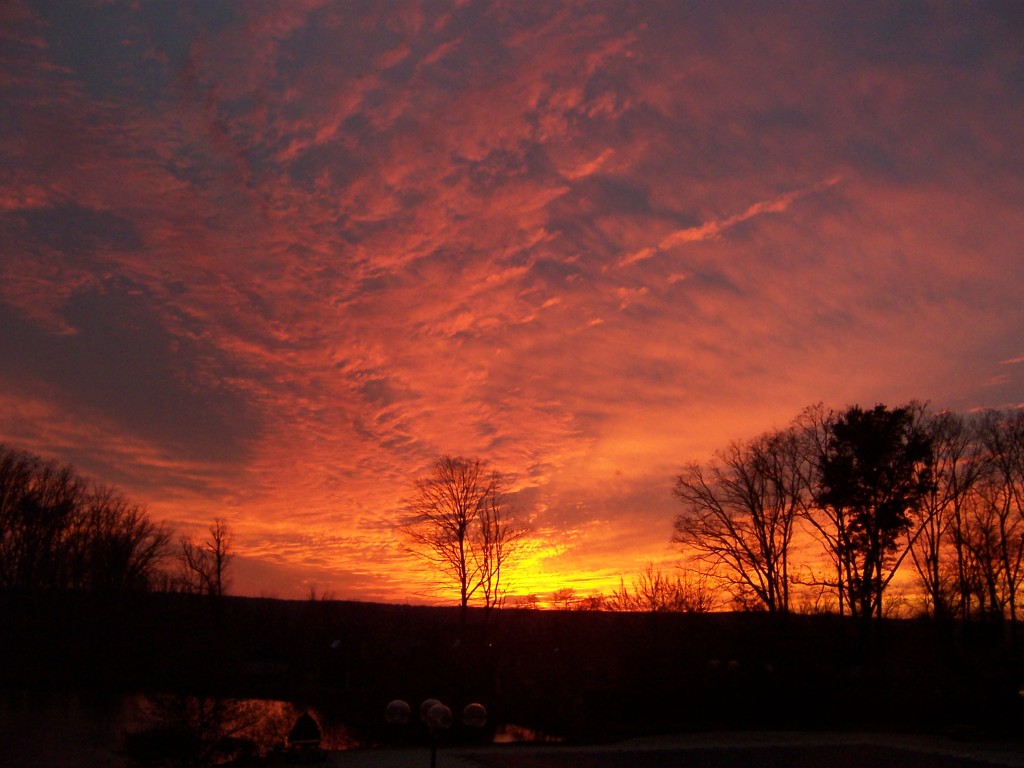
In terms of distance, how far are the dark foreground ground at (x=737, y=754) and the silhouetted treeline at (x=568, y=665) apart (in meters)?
2.83

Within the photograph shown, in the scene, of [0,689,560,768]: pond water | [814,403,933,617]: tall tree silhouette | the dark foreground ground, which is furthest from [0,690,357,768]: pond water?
[814,403,933,617]: tall tree silhouette

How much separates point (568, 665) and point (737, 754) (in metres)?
16.3

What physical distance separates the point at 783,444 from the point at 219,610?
4792 cm

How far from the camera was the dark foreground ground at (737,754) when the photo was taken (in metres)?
22.0

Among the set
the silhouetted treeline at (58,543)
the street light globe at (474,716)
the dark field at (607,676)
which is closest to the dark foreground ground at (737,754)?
the dark field at (607,676)

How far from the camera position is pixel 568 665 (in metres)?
39.9

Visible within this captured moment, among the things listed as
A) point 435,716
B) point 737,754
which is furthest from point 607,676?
point 435,716

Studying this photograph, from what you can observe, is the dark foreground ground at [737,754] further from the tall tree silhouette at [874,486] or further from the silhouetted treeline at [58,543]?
the silhouetted treeline at [58,543]

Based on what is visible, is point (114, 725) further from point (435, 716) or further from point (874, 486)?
point (874, 486)

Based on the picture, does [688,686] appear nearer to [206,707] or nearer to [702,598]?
[702,598]

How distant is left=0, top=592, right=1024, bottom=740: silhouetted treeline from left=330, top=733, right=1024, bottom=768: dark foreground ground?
9.29ft

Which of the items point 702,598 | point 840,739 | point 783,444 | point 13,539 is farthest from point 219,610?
point 840,739

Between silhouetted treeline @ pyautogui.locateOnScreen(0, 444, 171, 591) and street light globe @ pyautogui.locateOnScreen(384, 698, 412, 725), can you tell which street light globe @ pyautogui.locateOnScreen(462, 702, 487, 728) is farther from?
silhouetted treeline @ pyautogui.locateOnScreen(0, 444, 171, 591)

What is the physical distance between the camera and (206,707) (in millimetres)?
22344
